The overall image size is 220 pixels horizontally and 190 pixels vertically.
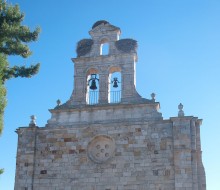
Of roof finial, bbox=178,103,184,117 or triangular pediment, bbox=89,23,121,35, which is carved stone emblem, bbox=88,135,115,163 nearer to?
roof finial, bbox=178,103,184,117

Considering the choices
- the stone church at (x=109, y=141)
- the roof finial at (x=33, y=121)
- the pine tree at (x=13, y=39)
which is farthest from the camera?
the roof finial at (x=33, y=121)

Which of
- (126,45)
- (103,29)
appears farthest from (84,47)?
(126,45)

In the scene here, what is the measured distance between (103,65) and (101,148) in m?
3.46

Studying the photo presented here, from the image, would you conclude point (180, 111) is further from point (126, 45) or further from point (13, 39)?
point (13, 39)

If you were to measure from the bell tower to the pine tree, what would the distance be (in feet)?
11.8

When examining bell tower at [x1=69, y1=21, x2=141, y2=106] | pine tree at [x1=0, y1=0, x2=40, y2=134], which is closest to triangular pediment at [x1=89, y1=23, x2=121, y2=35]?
bell tower at [x1=69, y1=21, x2=141, y2=106]

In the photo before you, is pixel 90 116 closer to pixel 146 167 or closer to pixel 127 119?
pixel 127 119

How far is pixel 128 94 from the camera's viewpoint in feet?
69.4

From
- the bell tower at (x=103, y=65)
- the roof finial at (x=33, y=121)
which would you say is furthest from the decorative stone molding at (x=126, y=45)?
the roof finial at (x=33, y=121)

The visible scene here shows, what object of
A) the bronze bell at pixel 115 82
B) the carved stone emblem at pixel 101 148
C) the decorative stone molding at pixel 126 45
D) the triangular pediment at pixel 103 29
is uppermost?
the triangular pediment at pixel 103 29

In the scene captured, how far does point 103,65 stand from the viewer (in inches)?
866

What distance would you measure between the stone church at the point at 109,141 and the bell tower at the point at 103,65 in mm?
39

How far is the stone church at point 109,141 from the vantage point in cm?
1988

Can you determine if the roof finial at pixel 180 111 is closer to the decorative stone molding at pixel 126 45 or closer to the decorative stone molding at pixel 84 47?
the decorative stone molding at pixel 126 45
